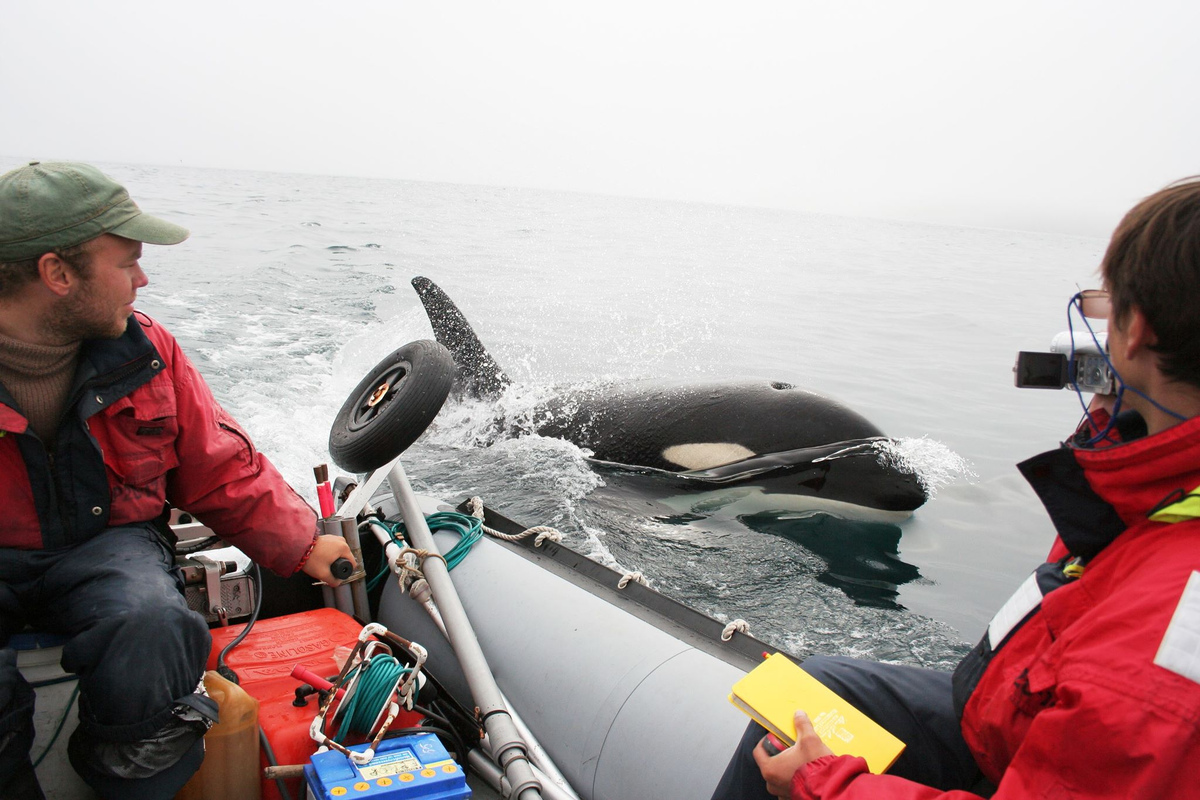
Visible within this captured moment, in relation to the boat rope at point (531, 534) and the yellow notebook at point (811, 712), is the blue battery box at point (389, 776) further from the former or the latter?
the boat rope at point (531, 534)

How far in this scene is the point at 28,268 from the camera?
8.09ft

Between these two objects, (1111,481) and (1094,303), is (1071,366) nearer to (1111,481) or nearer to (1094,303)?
(1094,303)

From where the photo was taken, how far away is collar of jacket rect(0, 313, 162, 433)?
2.55 m

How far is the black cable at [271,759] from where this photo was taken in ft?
8.31

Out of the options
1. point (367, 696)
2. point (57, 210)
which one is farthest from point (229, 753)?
point (57, 210)

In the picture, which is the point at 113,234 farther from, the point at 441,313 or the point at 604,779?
the point at 441,313

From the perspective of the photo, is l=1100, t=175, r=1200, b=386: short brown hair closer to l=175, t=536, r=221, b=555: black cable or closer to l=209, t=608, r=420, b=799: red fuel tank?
l=209, t=608, r=420, b=799: red fuel tank

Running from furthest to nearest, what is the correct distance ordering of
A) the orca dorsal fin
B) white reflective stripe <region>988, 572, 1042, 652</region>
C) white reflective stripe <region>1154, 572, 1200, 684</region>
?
the orca dorsal fin < white reflective stripe <region>988, 572, 1042, 652</region> < white reflective stripe <region>1154, 572, 1200, 684</region>

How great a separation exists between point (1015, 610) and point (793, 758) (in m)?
0.55

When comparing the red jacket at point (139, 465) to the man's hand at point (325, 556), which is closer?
the red jacket at point (139, 465)

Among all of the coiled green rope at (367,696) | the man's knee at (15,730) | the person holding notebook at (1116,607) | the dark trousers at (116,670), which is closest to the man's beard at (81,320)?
the dark trousers at (116,670)

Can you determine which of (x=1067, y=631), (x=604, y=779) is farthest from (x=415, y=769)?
(x=1067, y=631)

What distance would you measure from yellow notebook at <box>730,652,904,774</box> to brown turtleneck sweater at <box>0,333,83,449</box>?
2140 millimetres

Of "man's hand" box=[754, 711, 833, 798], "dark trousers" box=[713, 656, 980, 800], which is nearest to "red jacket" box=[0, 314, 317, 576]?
"dark trousers" box=[713, 656, 980, 800]
